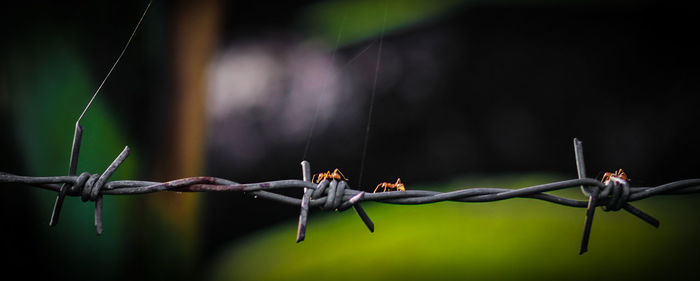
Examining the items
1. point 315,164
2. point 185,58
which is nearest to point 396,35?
point 315,164

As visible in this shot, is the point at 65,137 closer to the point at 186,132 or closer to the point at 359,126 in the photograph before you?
the point at 186,132

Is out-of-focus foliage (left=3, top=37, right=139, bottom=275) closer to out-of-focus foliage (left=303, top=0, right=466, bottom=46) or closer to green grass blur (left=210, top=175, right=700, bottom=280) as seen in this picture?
green grass blur (left=210, top=175, right=700, bottom=280)

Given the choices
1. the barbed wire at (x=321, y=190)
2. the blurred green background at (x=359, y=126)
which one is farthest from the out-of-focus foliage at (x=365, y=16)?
the barbed wire at (x=321, y=190)

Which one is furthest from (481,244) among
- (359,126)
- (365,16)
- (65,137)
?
(65,137)

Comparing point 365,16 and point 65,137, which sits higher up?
point 365,16

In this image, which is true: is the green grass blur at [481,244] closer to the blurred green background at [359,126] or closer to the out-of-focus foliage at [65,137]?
the blurred green background at [359,126]

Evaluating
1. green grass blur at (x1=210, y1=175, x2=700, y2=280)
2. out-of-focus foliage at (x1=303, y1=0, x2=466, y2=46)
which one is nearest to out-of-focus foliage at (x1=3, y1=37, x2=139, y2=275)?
green grass blur at (x1=210, y1=175, x2=700, y2=280)
